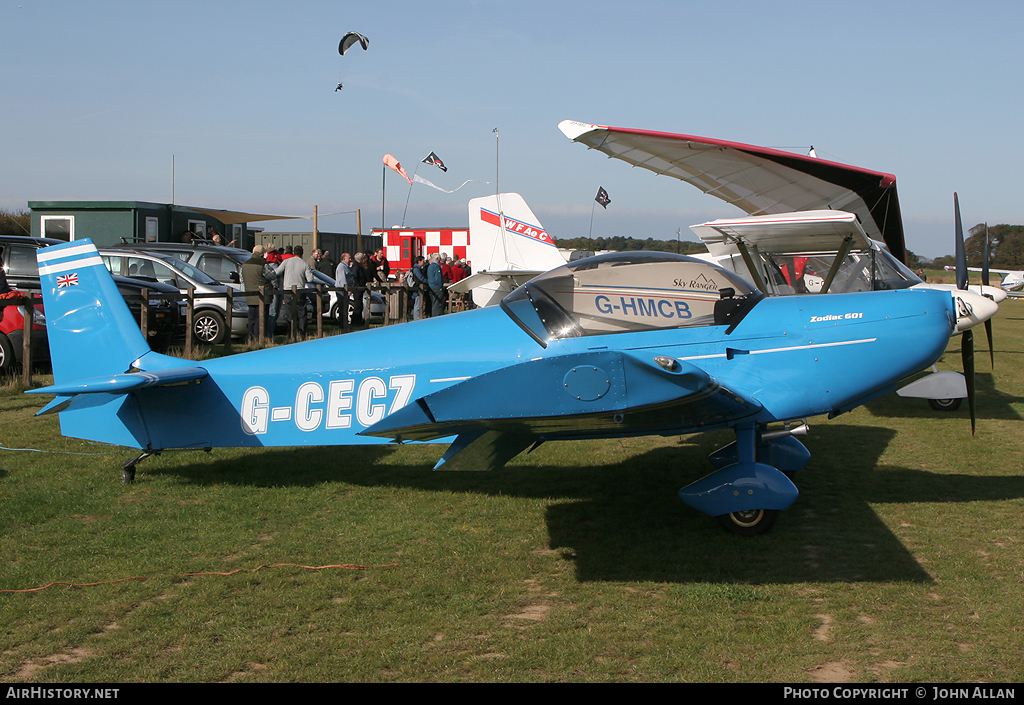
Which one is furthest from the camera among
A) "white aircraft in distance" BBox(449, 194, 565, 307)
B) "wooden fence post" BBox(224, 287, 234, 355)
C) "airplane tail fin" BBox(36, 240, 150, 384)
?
"white aircraft in distance" BBox(449, 194, 565, 307)

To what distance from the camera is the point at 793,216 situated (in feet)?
29.1

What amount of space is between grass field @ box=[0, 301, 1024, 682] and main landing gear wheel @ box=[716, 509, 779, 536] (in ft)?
0.37

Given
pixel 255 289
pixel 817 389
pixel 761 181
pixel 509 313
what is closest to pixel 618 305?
pixel 509 313

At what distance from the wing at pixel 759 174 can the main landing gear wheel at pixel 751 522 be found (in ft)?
19.1

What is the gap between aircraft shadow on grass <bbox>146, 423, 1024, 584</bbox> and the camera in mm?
4328

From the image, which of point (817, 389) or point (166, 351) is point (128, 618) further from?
point (166, 351)

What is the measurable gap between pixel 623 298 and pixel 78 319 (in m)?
3.75

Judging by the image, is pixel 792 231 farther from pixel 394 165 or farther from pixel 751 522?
pixel 394 165

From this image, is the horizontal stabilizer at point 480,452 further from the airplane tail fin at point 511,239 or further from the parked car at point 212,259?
the parked car at point 212,259

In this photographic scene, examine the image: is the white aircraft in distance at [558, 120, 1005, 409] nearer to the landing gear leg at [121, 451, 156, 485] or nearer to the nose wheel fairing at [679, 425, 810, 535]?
the nose wheel fairing at [679, 425, 810, 535]

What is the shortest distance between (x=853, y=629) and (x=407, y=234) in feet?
100

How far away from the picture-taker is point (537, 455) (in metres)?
6.81

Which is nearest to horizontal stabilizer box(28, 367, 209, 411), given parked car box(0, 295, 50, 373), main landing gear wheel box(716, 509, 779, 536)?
main landing gear wheel box(716, 509, 779, 536)

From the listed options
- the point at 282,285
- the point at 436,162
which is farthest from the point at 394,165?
the point at 282,285
